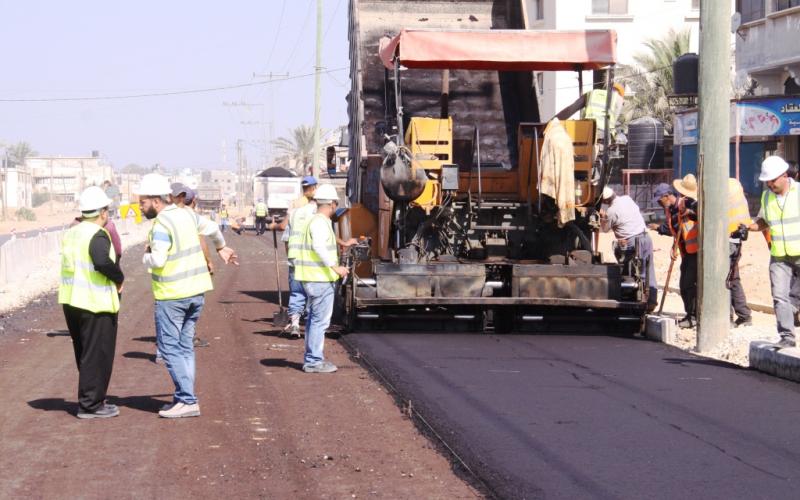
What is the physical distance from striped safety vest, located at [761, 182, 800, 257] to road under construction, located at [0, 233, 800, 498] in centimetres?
105

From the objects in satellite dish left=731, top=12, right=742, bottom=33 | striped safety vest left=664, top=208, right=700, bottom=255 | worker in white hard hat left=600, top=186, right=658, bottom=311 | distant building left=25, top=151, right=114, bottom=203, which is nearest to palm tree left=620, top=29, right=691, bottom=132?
satellite dish left=731, top=12, right=742, bottom=33

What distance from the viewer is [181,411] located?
25.6 feet

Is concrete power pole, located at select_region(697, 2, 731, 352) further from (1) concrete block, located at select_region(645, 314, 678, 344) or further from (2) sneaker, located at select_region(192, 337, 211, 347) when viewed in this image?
(2) sneaker, located at select_region(192, 337, 211, 347)

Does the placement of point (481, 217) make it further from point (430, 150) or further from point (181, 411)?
point (181, 411)

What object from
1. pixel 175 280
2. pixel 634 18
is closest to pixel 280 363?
pixel 175 280

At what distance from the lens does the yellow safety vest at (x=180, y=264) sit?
26.1 ft

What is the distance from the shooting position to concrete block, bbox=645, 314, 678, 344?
12.0 metres

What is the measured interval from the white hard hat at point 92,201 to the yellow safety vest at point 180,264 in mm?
388

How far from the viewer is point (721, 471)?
628 cm

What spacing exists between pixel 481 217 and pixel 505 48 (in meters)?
1.82

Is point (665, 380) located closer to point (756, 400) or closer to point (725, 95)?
point (756, 400)

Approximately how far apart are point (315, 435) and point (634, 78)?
119 feet

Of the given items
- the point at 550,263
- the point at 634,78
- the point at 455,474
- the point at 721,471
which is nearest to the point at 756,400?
the point at 721,471

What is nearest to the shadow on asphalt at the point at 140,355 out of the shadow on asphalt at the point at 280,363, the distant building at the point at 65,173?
the shadow on asphalt at the point at 280,363
